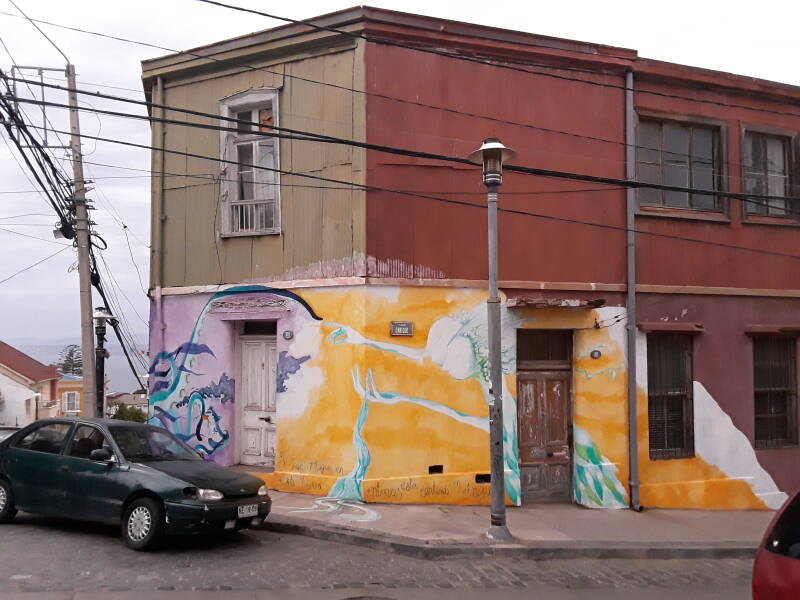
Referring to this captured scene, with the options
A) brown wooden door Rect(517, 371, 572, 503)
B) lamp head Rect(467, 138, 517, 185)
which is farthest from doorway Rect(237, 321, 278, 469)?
lamp head Rect(467, 138, 517, 185)

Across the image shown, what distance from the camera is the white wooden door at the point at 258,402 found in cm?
1208

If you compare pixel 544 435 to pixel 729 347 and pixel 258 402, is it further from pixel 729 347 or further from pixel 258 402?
pixel 258 402

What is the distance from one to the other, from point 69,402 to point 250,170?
151 ft

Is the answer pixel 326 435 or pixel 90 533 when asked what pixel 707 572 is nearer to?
pixel 326 435

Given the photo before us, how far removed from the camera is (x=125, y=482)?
8.42 meters

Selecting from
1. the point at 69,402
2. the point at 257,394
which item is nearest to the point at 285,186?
the point at 257,394

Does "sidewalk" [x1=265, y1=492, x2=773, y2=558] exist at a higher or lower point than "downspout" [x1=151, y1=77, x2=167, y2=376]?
lower

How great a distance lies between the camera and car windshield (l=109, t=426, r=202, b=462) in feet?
29.3

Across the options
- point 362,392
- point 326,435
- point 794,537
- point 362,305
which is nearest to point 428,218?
point 362,305

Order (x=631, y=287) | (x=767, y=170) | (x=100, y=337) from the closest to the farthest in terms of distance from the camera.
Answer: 1. (x=631, y=287)
2. (x=767, y=170)
3. (x=100, y=337)

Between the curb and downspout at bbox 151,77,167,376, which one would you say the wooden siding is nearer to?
downspout at bbox 151,77,167,376

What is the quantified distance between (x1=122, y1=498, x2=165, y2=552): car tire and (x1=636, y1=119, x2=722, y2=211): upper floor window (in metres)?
8.79

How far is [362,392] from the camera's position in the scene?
10797mm

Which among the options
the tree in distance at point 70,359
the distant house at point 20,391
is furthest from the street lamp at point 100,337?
the tree in distance at point 70,359
